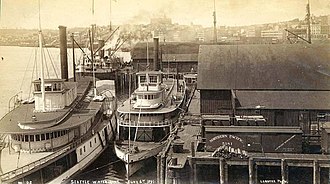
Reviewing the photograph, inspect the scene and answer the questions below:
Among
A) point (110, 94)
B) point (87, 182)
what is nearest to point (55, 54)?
point (110, 94)

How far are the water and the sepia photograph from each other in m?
0.02

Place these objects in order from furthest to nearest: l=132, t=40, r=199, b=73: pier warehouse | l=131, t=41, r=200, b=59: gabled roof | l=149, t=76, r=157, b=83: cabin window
→ 1. l=149, t=76, r=157, b=83: cabin window
2. l=132, t=40, r=199, b=73: pier warehouse
3. l=131, t=41, r=200, b=59: gabled roof

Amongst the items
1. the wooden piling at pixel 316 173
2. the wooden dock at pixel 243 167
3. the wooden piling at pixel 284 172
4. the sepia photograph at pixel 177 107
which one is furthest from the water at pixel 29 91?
the wooden piling at pixel 316 173

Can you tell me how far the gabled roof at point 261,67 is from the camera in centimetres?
512

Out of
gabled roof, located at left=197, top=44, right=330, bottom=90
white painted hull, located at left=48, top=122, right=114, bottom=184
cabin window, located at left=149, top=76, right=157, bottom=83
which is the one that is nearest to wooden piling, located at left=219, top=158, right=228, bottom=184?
gabled roof, located at left=197, top=44, right=330, bottom=90

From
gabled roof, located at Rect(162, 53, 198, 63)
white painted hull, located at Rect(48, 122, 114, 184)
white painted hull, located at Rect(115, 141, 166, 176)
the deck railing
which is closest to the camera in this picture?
white painted hull, located at Rect(48, 122, 114, 184)

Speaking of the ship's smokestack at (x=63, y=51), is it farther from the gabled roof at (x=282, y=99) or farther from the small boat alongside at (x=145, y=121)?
the gabled roof at (x=282, y=99)

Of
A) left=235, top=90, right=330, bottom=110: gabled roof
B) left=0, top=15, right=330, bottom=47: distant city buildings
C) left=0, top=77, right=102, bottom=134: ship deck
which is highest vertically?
left=0, top=15, right=330, bottom=47: distant city buildings

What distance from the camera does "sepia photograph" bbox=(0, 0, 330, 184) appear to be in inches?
178

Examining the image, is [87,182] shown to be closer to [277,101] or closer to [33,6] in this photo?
[33,6]

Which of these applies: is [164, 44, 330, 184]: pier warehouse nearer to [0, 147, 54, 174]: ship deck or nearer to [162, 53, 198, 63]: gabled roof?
[162, 53, 198, 63]: gabled roof

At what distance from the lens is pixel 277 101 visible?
5297mm

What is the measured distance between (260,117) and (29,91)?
2754 millimetres

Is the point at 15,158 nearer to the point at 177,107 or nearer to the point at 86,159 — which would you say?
the point at 86,159
